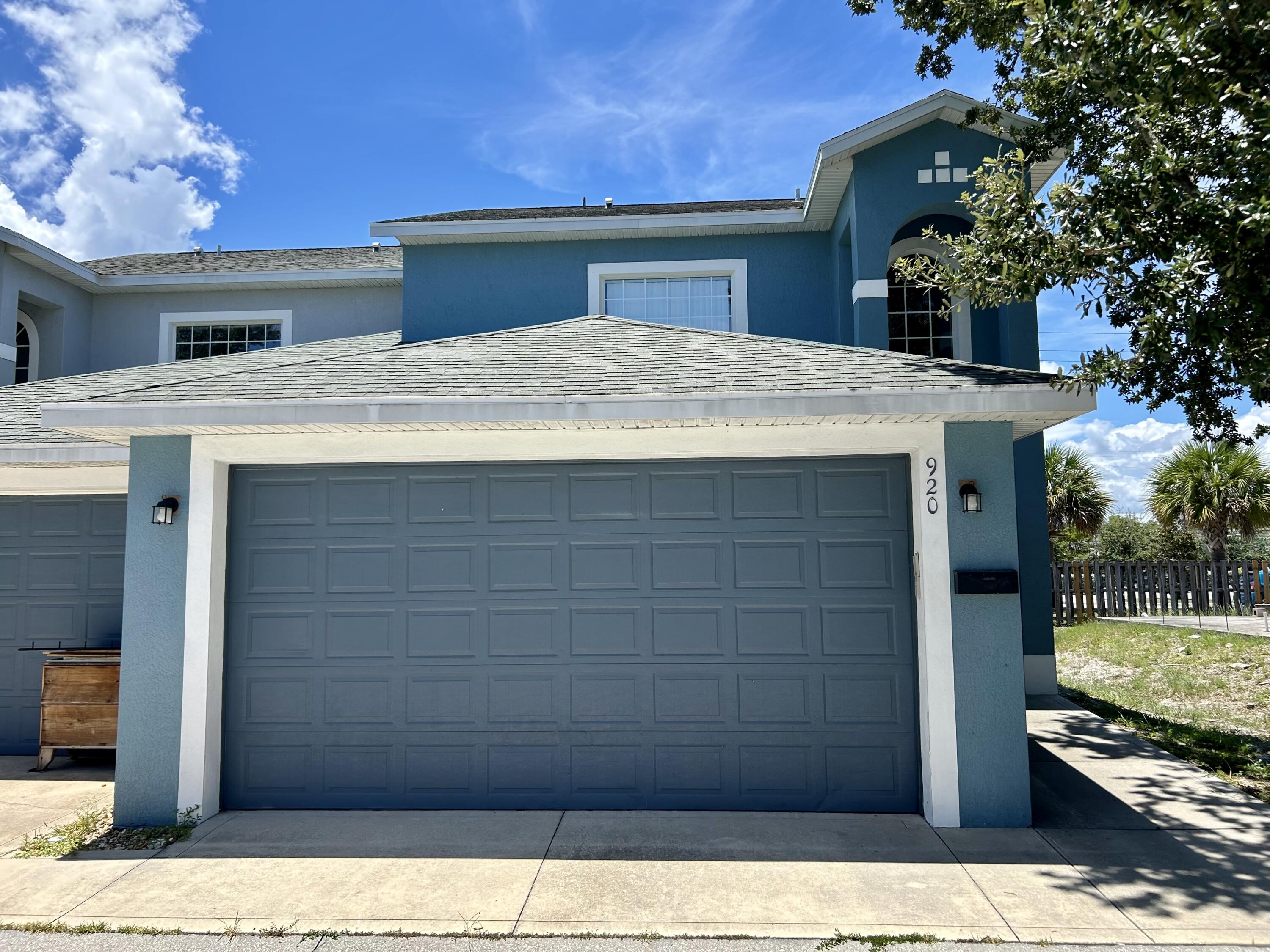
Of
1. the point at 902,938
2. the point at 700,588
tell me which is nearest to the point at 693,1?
the point at 700,588

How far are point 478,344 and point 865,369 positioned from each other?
3.45m

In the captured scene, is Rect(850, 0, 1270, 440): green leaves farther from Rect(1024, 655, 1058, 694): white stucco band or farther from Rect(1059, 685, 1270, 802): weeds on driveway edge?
Rect(1024, 655, 1058, 694): white stucco band

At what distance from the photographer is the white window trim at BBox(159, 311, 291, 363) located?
43.8 ft

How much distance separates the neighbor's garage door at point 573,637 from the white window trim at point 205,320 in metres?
7.42

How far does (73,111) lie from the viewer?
17.4 m

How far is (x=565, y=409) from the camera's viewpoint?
590cm

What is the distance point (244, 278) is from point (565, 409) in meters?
9.48

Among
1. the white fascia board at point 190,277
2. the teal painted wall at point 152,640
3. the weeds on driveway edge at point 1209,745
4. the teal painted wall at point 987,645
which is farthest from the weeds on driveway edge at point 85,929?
the white fascia board at point 190,277

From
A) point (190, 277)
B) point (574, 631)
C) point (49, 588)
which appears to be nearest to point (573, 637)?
point (574, 631)

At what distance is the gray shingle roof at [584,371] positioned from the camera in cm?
605

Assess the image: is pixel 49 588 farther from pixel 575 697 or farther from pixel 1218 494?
pixel 1218 494

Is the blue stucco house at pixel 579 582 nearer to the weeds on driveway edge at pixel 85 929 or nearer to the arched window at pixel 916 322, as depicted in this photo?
the weeds on driveway edge at pixel 85 929

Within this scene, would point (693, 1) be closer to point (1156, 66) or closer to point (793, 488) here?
point (1156, 66)

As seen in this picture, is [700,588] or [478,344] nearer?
[700,588]
